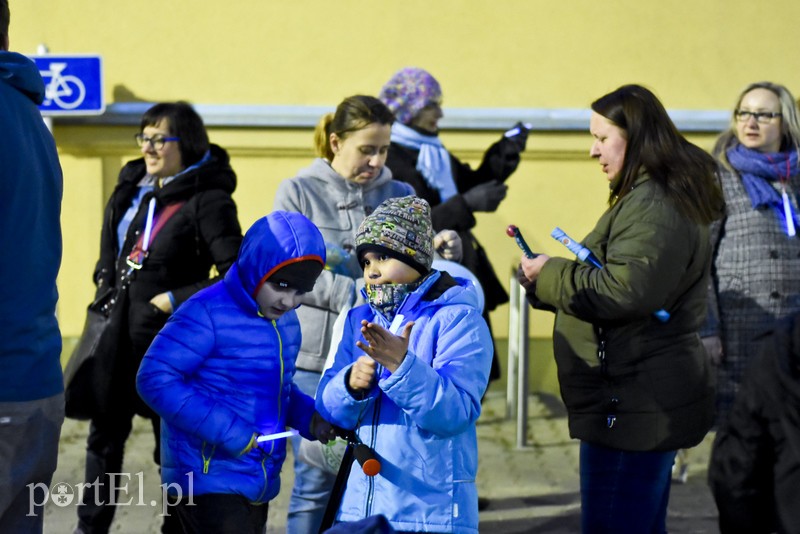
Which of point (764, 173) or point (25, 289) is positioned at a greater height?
point (764, 173)

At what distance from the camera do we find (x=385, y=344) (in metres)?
3.19

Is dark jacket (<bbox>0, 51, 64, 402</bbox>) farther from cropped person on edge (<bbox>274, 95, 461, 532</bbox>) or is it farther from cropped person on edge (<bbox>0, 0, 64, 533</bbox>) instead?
cropped person on edge (<bbox>274, 95, 461, 532</bbox>)

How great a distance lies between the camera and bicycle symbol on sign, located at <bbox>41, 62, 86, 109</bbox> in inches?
308

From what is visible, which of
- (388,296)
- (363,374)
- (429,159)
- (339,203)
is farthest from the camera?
(429,159)

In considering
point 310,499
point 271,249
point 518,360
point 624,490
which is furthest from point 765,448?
point 518,360


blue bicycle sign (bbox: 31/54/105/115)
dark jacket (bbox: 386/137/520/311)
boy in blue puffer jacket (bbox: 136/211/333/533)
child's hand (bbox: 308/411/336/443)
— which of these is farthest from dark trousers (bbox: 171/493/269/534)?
blue bicycle sign (bbox: 31/54/105/115)

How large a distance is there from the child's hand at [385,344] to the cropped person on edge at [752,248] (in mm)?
2727

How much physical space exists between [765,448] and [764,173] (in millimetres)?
2976

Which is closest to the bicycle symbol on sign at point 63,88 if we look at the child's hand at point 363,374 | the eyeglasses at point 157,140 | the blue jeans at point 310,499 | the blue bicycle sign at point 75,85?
the blue bicycle sign at point 75,85

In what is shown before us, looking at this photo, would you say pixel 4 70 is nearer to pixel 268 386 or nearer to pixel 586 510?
pixel 268 386

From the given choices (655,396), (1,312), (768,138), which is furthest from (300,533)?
(768,138)

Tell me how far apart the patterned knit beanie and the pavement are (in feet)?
8.33

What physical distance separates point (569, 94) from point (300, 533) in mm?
4520

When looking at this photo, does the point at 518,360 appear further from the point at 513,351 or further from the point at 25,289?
the point at 25,289
